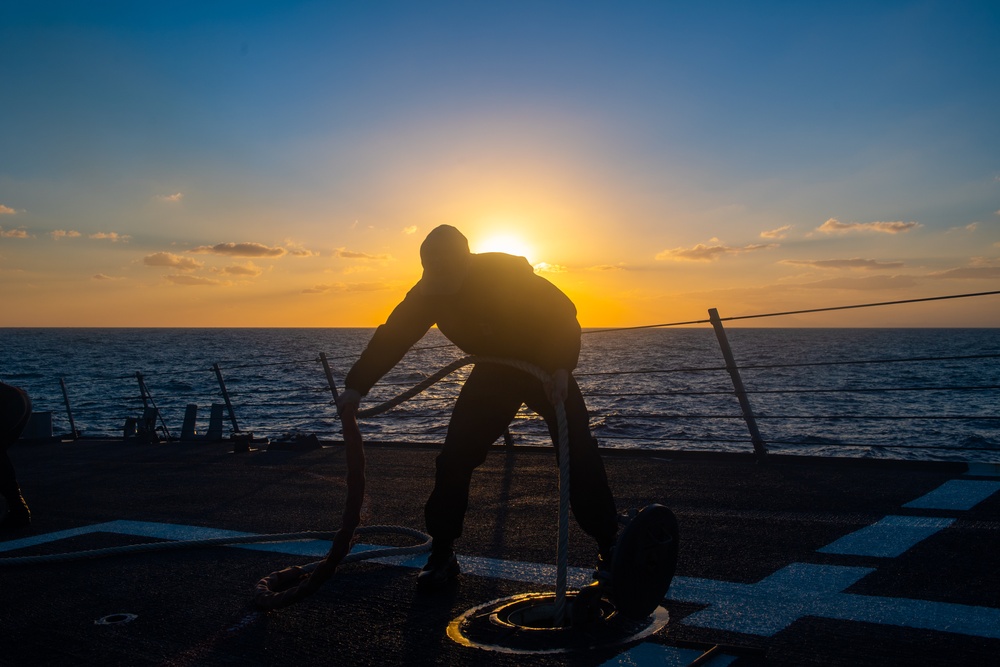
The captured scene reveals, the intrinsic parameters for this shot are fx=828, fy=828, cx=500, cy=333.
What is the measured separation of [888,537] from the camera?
13.9 feet

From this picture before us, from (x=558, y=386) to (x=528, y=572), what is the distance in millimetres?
1122

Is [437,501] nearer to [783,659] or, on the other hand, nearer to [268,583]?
[268,583]

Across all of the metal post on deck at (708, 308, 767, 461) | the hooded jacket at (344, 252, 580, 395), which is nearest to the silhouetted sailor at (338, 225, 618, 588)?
the hooded jacket at (344, 252, 580, 395)

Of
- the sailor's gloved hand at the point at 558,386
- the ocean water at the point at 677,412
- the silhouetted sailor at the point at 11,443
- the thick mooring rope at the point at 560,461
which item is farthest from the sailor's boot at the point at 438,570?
the silhouetted sailor at the point at 11,443

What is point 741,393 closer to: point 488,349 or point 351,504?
point 488,349

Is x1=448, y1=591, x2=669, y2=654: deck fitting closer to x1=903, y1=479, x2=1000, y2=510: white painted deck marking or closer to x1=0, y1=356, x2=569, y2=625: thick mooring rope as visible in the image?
x1=0, y1=356, x2=569, y2=625: thick mooring rope

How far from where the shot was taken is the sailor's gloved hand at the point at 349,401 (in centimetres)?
331

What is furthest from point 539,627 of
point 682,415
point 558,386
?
point 682,415

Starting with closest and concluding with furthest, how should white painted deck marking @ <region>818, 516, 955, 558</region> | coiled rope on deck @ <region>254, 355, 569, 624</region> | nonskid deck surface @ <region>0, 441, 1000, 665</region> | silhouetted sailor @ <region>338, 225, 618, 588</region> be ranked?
nonskid deck surface @ <region>0, 441, 1000, 665</region>, coiled rope on deck @ <region>254, 355, 569, 624</region>, silhouetted sailor @ <region>338, 225, 618, 588</region>, white painted deck marking @ <region>818, 516, 955, 558</region>

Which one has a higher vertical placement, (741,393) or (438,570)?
(741,393)

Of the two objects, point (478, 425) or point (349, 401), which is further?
point (478, 425)

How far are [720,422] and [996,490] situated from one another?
60.0 feet

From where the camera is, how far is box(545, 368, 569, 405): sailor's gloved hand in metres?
3.20

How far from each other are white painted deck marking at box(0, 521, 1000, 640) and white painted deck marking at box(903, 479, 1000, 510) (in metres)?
1.62
